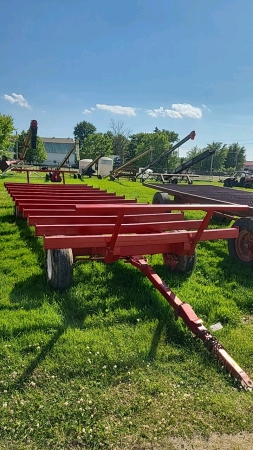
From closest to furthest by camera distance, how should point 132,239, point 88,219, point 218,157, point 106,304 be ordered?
point 132,239
point 106,304
point 88,219
point 218,157

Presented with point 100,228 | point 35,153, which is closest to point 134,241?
point 100,228

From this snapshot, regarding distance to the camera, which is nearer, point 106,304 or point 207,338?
point 207,338

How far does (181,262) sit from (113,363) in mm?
2130

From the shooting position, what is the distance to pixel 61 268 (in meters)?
3.70

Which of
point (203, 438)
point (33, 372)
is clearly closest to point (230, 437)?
point (203, 438)

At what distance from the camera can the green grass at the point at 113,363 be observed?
2.08m

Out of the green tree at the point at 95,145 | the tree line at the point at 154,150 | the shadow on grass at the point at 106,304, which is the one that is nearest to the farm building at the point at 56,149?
the tree line at the point at 154,150

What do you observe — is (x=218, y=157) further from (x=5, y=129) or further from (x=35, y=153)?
(x=5, y=129)

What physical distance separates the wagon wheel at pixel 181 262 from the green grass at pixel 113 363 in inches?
5.3

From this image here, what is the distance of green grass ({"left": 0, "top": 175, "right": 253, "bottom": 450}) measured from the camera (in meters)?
2.08

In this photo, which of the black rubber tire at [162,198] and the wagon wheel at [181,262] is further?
the black rubber tire at [162,198]

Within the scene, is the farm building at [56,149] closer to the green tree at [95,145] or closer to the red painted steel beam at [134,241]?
the green tree at [95,145]

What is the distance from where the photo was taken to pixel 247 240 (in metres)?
5.13

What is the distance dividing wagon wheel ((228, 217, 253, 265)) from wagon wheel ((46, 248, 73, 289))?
114 inches
